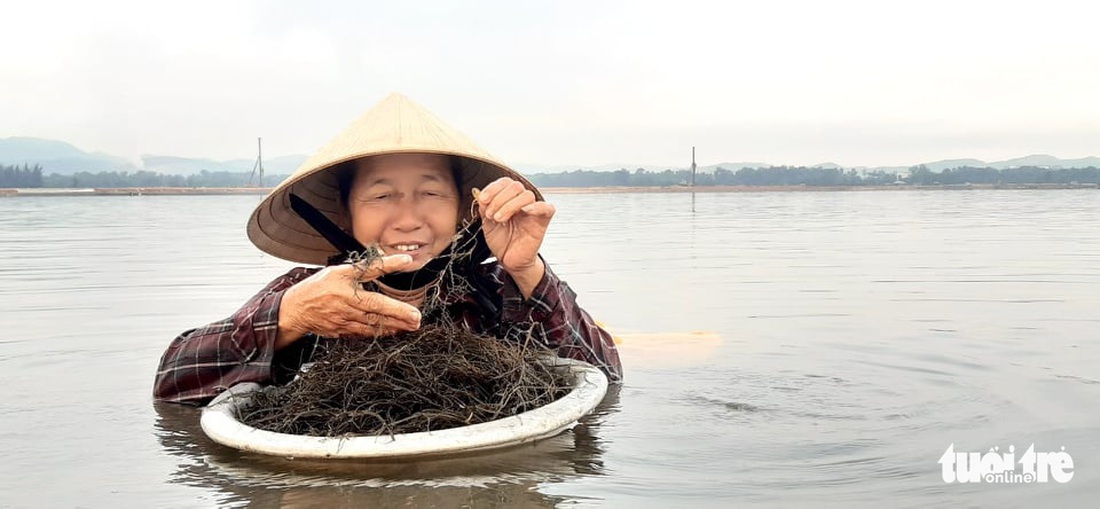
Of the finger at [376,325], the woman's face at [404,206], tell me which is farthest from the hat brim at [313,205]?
the finger at [376,325]

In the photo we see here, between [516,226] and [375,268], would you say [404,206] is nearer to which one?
[516,226]

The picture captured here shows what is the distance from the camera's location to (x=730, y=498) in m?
2.39

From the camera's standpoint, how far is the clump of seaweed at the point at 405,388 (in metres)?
2.51

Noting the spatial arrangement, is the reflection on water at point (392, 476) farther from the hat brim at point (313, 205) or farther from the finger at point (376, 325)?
the hat brim at point (313, 205)

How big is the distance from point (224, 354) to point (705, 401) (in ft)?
5.70

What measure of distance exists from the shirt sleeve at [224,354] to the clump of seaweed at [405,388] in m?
0.17

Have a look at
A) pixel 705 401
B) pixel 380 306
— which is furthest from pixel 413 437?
pixel 705 401

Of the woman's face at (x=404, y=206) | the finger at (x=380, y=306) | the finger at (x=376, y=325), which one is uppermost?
the woman's face at (x=404, y=206)

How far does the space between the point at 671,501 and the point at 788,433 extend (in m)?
0.82

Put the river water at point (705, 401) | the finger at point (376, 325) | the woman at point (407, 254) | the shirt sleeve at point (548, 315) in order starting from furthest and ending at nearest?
the shirt sleeve at point (548, 315)
the woman at point (407, 254)
the finger at point (376, 325)
the river water at point (705, 401)

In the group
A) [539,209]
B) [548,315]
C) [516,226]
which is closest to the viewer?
[539,209]

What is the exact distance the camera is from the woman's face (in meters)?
3.01

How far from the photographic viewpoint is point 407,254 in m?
2.81

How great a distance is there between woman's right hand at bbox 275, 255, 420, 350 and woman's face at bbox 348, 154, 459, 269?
1.31 ft
